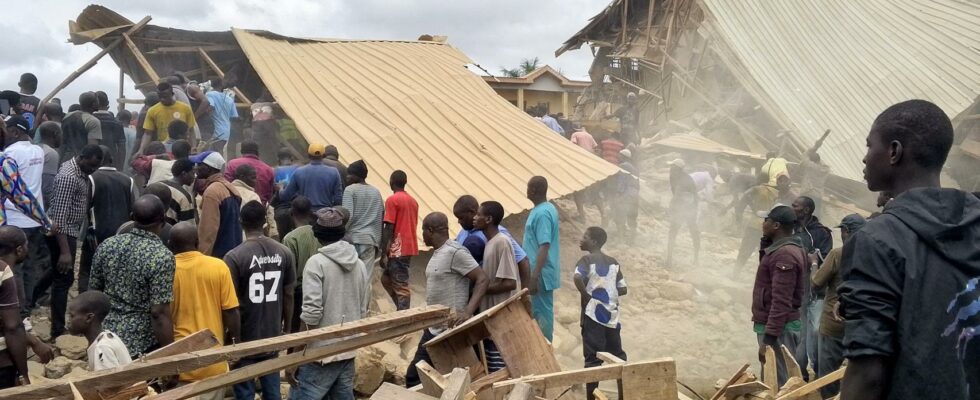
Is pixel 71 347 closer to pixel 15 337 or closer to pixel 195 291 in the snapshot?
pixel 15 337

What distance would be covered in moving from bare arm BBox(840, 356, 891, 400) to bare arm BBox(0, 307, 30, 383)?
3.96 meters

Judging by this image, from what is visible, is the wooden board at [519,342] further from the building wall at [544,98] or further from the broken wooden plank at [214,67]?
the building wall at [544,98]

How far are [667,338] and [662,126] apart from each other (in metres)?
10.9

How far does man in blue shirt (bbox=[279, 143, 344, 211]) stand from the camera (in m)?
7.18

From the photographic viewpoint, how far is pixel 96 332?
392cm

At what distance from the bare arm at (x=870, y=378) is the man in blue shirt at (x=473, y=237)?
10.9ft

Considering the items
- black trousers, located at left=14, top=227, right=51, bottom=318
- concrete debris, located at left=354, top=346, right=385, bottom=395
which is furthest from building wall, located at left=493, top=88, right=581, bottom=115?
black trousers, located at left=14, top=227, right=51, bottom=318

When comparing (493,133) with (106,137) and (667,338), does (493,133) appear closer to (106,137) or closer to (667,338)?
(667,338)

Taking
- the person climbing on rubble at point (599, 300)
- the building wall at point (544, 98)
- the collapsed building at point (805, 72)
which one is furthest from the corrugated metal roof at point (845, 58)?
the person climbing on rubble at point (599, 300)

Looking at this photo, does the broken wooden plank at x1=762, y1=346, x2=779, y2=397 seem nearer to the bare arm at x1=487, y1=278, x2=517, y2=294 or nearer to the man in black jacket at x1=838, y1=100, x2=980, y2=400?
the bare arm at x1=487, y1=278, x2=517, y2=294

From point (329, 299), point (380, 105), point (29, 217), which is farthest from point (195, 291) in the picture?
point (380, 105)

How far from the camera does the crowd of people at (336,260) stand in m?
2.23

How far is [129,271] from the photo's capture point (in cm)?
411

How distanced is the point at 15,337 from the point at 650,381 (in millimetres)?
3321
